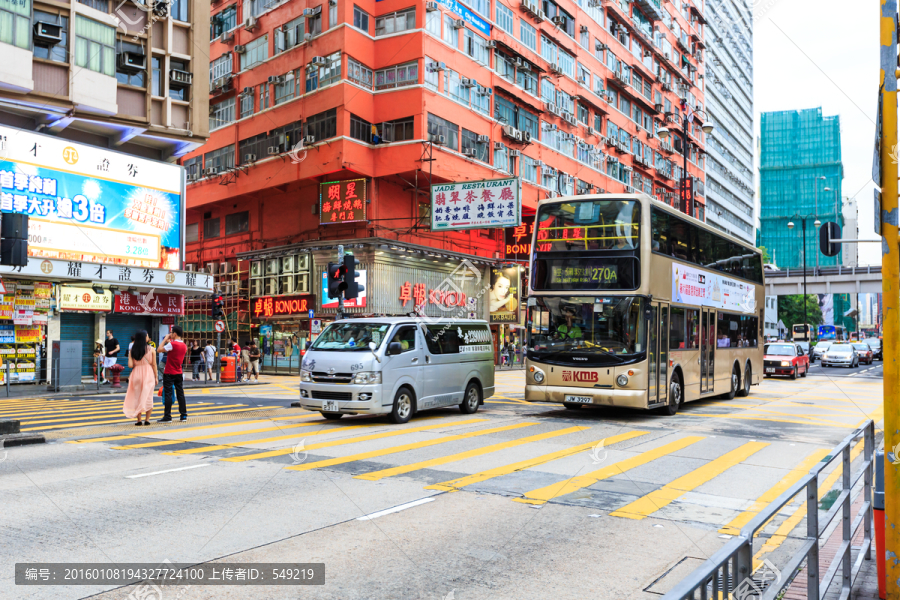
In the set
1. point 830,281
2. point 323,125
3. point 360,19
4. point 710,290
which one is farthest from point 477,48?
point 830,281

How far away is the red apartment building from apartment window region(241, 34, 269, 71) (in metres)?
0.10

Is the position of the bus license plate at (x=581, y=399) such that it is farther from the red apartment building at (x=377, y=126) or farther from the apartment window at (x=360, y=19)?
the apartment window at (x=360, y=19)

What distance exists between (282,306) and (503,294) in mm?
12993

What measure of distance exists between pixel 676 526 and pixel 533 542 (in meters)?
1.50

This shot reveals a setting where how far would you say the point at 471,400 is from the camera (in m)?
16.3

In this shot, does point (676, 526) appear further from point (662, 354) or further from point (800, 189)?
point (800, 189)

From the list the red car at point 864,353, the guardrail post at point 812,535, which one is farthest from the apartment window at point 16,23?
the red car at point 864,353

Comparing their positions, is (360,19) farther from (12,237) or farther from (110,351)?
(12,237)

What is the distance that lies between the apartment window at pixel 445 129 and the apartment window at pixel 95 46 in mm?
14356

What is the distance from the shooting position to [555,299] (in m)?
14.9

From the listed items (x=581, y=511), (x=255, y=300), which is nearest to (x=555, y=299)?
(x=581, y=511)

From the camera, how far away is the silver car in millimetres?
45312

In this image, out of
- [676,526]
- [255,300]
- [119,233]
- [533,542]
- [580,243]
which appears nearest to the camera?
[533,542]

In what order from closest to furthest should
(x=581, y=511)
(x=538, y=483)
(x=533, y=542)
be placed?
(x=533, y=542) → (x=581, y=511) → (x=538, y=483)
